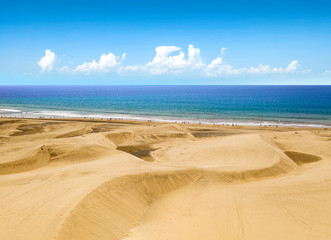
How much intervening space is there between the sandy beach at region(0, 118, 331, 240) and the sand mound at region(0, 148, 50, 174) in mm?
68

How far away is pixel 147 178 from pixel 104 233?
584cm

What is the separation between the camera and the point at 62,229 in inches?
364

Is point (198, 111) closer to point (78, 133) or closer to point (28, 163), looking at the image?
point (78, 133)

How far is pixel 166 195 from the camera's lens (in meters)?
15.3

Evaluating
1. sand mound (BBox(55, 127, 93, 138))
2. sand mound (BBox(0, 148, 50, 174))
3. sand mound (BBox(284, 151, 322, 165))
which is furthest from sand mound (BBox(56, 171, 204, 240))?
sand mound (BBox(55, 127, 93, 138))

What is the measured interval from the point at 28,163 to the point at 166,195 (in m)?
12.9

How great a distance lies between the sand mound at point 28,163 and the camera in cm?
1950

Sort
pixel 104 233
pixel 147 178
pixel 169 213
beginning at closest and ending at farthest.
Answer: pixel 104 233 < pixel 169 213 < pixel 147 178

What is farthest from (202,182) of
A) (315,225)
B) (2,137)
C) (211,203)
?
(2,137)

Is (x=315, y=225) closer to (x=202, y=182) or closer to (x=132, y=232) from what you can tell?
(x=202, y=182)

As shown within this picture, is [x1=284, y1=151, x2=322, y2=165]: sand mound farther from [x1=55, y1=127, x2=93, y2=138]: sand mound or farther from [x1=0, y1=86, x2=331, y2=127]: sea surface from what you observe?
[x1=55, y1=127, x2=93, y2=138]: sand mound

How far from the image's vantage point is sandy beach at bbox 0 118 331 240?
10531 millimetres

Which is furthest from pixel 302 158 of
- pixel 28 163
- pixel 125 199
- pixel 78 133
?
pixel 78 133

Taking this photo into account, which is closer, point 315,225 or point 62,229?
point 62,229
